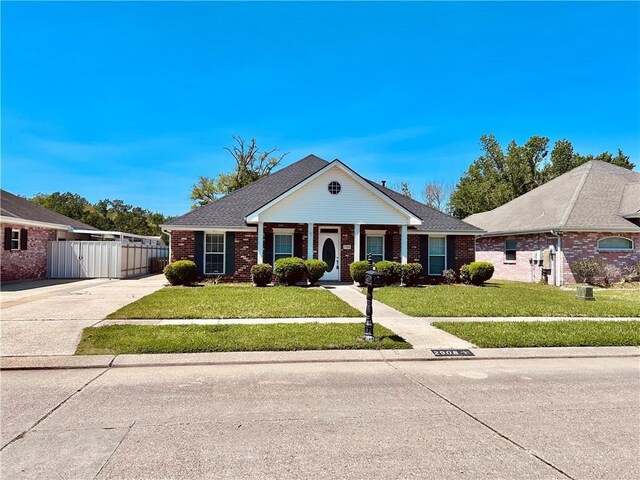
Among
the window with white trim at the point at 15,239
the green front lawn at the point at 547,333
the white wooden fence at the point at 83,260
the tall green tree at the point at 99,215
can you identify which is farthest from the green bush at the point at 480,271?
the tall green tree at the point at 99,215

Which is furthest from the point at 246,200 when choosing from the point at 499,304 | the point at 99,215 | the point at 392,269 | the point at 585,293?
the point at 99,215

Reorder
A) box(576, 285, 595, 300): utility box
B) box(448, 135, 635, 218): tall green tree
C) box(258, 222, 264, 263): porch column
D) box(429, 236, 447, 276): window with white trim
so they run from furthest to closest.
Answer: box(448, 135, 635, 218): tall green tree → box(429, 236, 447, 276): window with white trim → box(258, 222, 264, 263): porch column → box(576, 285, 595, 300): utility box

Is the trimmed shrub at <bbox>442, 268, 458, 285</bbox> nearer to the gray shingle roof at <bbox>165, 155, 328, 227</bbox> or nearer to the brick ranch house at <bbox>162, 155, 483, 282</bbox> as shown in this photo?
the brick ranch house at <bbox>162, 155, 483, 282</bbox>

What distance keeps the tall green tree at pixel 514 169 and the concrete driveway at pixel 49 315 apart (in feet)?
119

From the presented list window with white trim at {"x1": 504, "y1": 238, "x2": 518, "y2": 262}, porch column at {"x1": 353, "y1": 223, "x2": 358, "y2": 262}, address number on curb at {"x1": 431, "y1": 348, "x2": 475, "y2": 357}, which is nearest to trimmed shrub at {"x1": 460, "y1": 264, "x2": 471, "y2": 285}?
porch column at {"x1": 353, "y1": 223, "x2": 358, "y2": 262}

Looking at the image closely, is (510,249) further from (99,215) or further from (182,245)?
(99,215)

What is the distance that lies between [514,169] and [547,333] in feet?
131

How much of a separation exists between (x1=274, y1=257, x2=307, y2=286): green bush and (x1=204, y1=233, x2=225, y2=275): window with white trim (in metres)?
3.24

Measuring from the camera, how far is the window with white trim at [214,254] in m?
19.1

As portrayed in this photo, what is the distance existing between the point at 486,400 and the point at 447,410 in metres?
0.68

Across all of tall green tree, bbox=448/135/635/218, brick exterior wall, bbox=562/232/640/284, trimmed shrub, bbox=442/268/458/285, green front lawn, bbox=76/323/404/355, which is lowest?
green front lawn, bbox=76/323/404/355

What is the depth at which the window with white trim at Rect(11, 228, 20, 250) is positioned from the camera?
19000mm

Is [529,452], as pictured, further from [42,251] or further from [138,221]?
[138,221]

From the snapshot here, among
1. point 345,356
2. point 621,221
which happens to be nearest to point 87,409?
point 345,356
